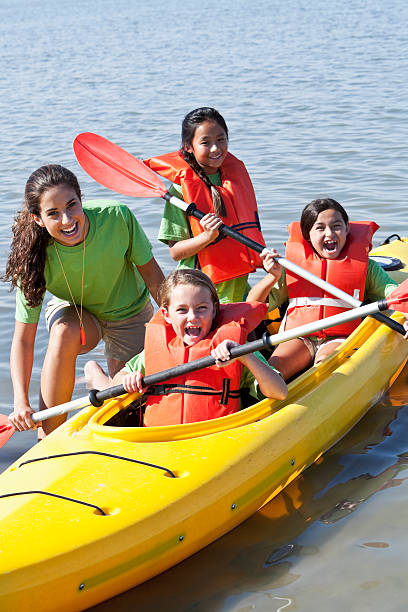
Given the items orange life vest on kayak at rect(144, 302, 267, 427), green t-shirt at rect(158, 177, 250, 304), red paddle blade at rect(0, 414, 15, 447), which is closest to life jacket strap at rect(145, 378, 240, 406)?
orange life vest on kayak at rect(144, 302, 267, 427)

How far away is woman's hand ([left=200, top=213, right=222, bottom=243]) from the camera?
3.76m

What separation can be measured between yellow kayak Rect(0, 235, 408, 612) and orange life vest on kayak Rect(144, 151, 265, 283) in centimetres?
84

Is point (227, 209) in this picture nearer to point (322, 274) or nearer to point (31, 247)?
point (322, 274)

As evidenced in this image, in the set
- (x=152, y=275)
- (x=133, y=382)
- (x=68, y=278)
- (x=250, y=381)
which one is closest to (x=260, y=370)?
(x=250, y=381)

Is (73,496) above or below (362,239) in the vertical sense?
below

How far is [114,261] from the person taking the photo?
359 centimetres

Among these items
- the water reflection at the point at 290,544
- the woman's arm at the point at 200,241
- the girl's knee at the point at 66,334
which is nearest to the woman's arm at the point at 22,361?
the girl's knee at the point at 66,334

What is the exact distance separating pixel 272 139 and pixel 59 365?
6.26 m

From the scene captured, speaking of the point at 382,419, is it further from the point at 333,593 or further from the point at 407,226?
the point at 407,226

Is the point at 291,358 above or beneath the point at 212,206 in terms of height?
beneath

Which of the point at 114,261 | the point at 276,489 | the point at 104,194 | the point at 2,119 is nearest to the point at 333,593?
the point at 276,489

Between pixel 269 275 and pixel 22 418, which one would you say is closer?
pixel 22 418

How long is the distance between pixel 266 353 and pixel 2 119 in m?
8.81

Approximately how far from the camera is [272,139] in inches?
363
